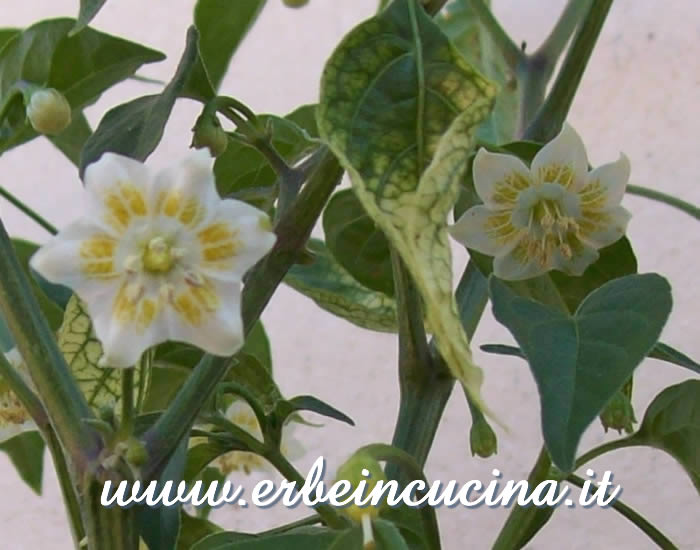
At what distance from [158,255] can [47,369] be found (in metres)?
0.06

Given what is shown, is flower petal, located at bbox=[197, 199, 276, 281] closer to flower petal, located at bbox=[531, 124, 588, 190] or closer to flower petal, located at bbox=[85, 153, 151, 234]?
flower petal, located at bbox=[85, 153, 151, 234]

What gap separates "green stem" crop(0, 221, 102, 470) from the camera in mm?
321

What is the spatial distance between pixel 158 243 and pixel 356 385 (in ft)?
2.28

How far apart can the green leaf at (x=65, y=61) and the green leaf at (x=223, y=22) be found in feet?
0.17

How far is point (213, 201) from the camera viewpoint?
291 millimetres

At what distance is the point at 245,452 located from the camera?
20.2 inches

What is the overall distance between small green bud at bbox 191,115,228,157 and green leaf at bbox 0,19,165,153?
0.05 metres

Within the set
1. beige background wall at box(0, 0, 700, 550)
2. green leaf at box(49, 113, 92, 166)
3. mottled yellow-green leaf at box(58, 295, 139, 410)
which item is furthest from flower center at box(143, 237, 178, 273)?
beige background wall at box(0, 0, 700, 550)

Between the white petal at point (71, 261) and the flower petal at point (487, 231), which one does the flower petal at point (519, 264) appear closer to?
the flower petal at point (487, 231)

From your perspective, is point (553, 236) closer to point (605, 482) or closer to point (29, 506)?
point (605, 482)

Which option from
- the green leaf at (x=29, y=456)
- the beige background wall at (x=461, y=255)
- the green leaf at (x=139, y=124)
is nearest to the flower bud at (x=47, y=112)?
the green leaf at (x=139, y=124)

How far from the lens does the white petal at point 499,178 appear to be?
367 mm

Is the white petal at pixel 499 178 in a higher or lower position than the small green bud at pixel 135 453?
higher

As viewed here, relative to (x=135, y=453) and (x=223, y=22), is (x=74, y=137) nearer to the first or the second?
(x=223, y=22)
